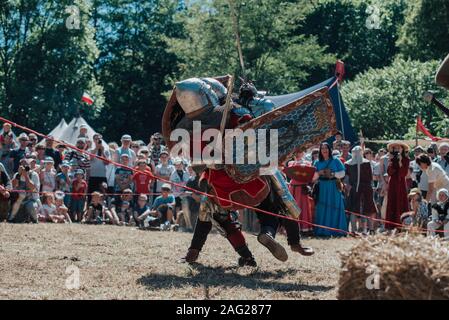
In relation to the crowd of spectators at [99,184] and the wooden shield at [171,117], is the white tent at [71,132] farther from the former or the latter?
the wooden shield at [171,117]

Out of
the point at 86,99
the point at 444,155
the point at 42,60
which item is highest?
Result: the point at 42,60

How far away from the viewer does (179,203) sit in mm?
13484

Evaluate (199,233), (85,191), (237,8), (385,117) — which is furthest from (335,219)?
(237,8)

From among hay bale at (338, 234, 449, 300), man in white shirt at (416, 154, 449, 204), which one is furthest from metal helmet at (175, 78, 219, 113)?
man in white shirt at (416, 154, 449, 204)

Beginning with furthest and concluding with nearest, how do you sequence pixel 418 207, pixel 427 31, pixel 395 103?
pixel 427 31, pixel 395 103, pixel 418 207

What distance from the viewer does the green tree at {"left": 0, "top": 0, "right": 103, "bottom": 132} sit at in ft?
89.4

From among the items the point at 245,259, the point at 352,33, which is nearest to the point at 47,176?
the point at 245,259

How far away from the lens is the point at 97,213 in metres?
13.0

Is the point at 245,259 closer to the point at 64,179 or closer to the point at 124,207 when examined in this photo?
the point at 124,207

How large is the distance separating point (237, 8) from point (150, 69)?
35.0 ft

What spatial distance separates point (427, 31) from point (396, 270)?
81.6ft

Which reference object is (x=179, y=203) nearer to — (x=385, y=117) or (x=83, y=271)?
(x=83, y=271)

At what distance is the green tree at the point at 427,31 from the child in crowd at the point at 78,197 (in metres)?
17.9

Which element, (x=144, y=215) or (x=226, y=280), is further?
(x=144, y=215)
